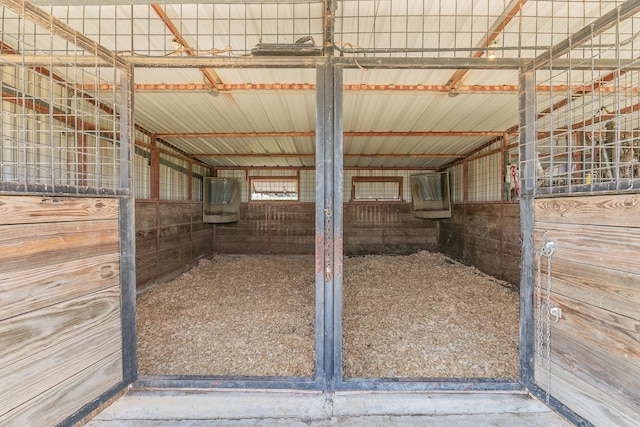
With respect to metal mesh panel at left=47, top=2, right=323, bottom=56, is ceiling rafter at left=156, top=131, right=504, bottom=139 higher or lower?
lower

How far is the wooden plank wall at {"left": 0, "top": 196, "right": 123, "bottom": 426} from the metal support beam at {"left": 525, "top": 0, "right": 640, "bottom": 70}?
7.52 feet

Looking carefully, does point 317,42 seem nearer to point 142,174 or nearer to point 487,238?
point 142,174

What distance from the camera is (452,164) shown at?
704cm

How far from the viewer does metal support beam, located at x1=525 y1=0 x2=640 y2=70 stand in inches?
43.9

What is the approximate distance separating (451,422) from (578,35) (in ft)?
6.00

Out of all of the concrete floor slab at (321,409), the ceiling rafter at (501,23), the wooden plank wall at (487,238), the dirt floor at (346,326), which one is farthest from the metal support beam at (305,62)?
the wooden plank wall at (487,238)

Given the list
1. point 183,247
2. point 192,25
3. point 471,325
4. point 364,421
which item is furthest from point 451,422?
point 183,247

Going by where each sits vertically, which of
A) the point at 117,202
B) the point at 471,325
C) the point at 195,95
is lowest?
the point at 471,325

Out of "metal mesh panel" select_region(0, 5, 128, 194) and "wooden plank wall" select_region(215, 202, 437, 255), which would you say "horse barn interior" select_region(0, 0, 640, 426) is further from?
"wooden plank wall" select_region(215, 202, 437, 255)

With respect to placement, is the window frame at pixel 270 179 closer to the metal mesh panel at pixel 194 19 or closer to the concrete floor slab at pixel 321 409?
the metal mesh panel at pixel 194 19

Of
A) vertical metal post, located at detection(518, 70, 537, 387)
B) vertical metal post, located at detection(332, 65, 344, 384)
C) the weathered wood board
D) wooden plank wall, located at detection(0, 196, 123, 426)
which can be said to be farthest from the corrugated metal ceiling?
wooden plank wall, located at detection(0, 196, 123, 426)

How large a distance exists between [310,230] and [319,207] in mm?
5496

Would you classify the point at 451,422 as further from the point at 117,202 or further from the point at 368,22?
the point at 368,22

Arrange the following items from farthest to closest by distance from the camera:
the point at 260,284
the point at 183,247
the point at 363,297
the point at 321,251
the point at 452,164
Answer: the point at 452,164
the point at 183,247
the point at 260,284
the point at 363,297
the point at 321,251
